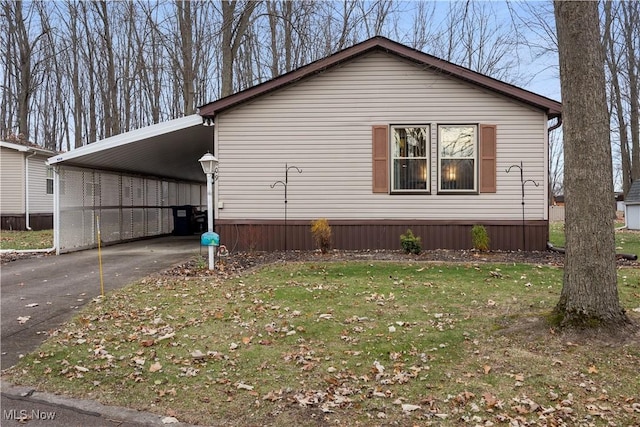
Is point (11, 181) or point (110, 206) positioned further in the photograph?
point (11, 181)

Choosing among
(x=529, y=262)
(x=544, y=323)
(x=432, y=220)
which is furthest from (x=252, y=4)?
(x=544, y=323)

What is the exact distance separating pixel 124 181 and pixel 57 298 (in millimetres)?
9115

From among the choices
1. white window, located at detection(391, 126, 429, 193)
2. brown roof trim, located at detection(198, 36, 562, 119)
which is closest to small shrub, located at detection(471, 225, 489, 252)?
white window, located at detection(391, 126, 429, 193)

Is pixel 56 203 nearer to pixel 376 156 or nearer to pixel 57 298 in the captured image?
pixel 57 298

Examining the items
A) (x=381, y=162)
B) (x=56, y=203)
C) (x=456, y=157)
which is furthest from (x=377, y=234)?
(x=56, y=203)

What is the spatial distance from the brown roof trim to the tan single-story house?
0.11 feet

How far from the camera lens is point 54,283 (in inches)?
Answer: 300

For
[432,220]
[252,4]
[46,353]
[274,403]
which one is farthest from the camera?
[252,4]

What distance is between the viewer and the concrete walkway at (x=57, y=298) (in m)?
3.31

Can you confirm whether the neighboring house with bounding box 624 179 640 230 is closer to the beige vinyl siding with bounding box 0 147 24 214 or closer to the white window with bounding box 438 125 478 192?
the white window with bounding box 438 125 478 192

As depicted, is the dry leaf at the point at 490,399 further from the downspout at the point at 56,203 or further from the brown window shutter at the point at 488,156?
the downspout at the point at 56,203

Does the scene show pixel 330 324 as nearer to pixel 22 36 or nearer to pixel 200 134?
pixel 200 134

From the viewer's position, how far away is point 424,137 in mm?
10414

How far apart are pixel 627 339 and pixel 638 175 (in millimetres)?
25183
